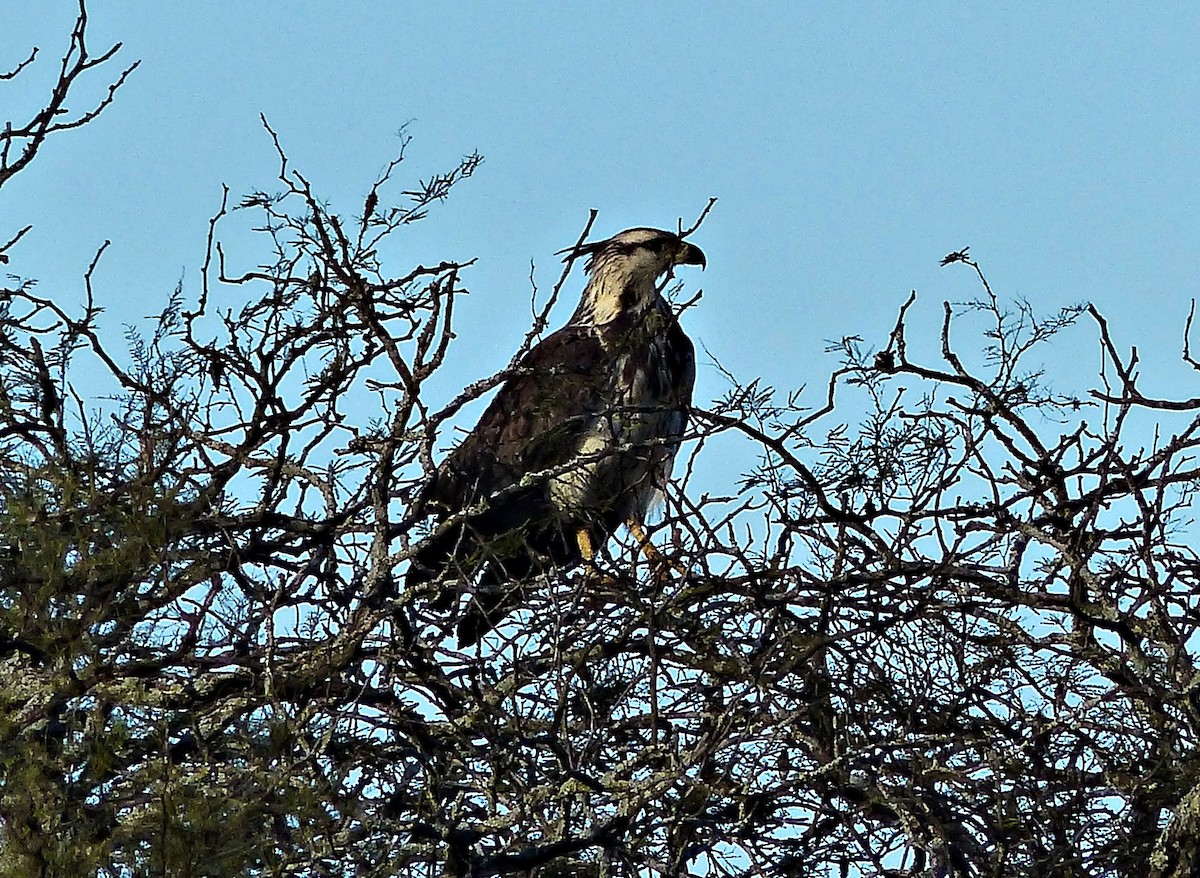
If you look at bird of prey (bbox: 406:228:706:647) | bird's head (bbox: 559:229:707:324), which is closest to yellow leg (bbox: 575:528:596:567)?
bird of prey (bbox: 406:228:706:647)

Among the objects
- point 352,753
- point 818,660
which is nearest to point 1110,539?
point 818,660

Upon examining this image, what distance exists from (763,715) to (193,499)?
1.36 meters

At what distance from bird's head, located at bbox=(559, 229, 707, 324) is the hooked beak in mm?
101

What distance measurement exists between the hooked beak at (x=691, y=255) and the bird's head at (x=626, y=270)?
0.10 meters

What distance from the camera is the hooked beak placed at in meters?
7.50

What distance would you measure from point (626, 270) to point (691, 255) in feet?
1.28

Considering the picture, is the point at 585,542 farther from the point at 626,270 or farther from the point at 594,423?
the point at 626,270

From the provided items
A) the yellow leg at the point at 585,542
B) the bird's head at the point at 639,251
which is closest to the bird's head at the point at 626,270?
the bird's head at the point at 639,251

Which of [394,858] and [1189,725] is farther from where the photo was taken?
[1189,725]

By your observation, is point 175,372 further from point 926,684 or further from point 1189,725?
point 1189,725

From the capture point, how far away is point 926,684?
162 inches

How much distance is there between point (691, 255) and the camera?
7520 millimetres

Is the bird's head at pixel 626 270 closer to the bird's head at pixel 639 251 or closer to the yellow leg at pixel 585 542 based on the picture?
the bird's head at pixel 639 251

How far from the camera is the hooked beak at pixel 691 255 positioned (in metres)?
7.50
